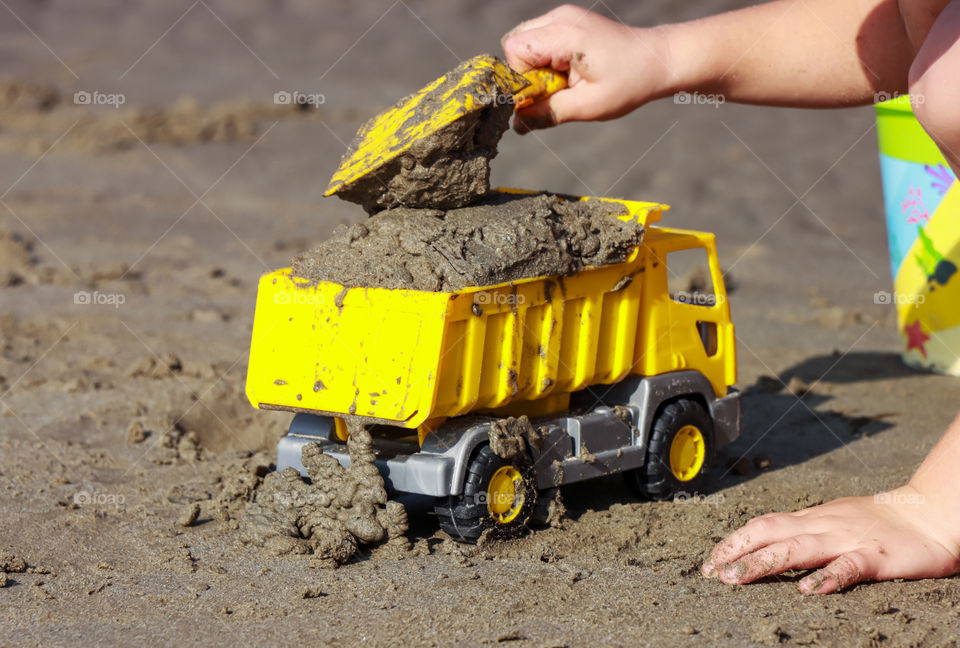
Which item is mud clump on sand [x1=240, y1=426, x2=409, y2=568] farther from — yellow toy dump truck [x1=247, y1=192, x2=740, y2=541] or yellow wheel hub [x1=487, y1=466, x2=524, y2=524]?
yellow wheel hub [x1=487, y1=466, x2=524, y2=524]

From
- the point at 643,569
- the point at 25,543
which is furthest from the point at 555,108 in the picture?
the point at 25,543

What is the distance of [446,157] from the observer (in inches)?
139

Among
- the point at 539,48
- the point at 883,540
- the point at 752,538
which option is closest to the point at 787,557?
the point at 752,538

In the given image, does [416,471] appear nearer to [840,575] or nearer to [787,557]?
[787,557]

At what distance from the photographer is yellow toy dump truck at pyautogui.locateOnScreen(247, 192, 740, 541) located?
11.0 ft

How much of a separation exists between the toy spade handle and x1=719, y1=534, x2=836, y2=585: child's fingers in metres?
1.71

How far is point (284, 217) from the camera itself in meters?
8.96

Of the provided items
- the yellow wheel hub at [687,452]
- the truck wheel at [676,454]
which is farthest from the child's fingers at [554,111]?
the yellow wheel hub at [687,452]

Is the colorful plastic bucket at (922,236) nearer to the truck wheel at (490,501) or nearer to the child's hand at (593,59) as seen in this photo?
the child's hand at (593,59)

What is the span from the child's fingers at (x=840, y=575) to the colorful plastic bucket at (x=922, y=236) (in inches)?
109

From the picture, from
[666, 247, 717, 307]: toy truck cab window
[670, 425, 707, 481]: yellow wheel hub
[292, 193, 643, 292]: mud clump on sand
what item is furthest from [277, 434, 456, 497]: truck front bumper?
[666, 247, 717, 307]: toy truck cab window

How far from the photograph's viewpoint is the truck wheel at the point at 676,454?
3949 mm

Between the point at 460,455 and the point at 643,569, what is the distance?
2.12 feet

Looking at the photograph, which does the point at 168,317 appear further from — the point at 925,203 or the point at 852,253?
the point at 852,253
